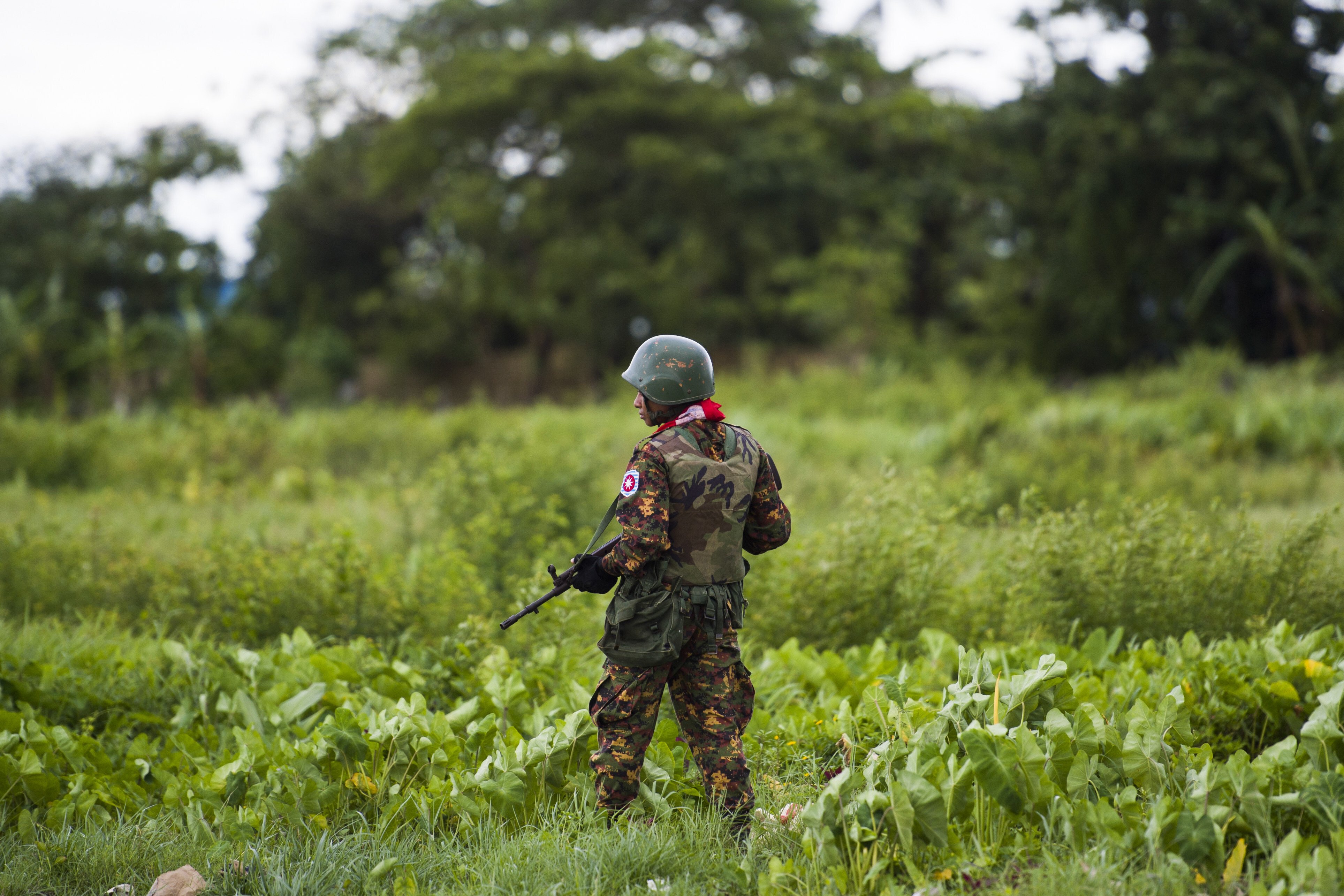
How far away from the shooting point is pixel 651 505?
333cm

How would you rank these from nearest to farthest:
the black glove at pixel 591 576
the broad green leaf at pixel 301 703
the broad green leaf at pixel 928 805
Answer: the broad green leaf at pixel 928 805
the black glove at pixel 591 576
the broad green leaf at pixel 301 703

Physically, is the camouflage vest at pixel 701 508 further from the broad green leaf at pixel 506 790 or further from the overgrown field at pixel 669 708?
the broad green leaf at pixel 506 790

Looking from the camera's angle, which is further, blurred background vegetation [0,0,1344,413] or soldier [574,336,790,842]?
blurred background vegetation [0,0,1344,413]

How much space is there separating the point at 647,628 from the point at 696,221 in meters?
22.4

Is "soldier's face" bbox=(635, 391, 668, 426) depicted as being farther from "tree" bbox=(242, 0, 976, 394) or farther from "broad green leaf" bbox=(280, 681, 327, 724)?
"tree" bbox=(242, 0, 976, 394)

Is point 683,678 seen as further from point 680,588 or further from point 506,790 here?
point 506,790

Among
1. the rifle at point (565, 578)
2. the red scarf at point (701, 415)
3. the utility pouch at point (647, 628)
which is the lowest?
the utility pouch at point (647, 628)

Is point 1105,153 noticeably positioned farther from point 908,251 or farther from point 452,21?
Answer: point 452,21

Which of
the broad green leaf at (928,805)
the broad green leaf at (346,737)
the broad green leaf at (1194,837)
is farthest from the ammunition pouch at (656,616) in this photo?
the broad green leaf at (1194,837)

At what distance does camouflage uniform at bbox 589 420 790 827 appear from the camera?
3.37 metres

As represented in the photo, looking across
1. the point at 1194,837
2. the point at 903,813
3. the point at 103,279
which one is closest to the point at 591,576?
the point at 903,813

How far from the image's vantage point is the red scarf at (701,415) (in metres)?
3.49

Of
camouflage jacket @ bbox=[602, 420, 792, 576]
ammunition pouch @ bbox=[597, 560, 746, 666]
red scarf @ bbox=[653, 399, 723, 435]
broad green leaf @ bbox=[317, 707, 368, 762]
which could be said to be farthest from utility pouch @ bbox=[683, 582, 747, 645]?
broad green leaf @ bbox=[317, 707, 368, 762]

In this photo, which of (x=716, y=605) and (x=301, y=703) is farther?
(x=301, y=703)
